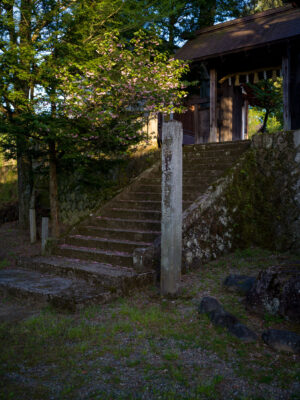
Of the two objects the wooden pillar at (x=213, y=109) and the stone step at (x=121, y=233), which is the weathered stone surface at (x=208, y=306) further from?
the wooden pillar at (x=213, y=109)

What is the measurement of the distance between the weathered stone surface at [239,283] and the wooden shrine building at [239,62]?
5.63 metres

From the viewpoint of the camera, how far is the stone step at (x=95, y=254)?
257 inches

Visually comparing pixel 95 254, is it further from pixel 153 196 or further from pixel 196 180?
pixel 196 180

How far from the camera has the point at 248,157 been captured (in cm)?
863

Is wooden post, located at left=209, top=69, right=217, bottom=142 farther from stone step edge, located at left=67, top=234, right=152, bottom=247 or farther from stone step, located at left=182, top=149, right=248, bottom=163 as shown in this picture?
stone step edge, located at left=67, top=234, right=152, bottom=247

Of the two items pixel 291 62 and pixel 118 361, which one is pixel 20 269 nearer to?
pixel 118 361

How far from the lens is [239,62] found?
38.4 feet

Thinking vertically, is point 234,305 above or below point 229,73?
below

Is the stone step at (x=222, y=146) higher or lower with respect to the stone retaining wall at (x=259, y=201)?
higher

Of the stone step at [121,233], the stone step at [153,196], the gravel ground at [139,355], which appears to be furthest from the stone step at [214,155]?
the gravel ground at [139,355]

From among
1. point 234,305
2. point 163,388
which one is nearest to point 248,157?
point 234,305

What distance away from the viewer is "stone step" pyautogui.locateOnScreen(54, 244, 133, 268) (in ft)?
21.4

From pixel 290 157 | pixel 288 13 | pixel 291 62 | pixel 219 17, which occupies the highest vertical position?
pixel 219 17

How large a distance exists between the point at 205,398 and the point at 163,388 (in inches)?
15.1
